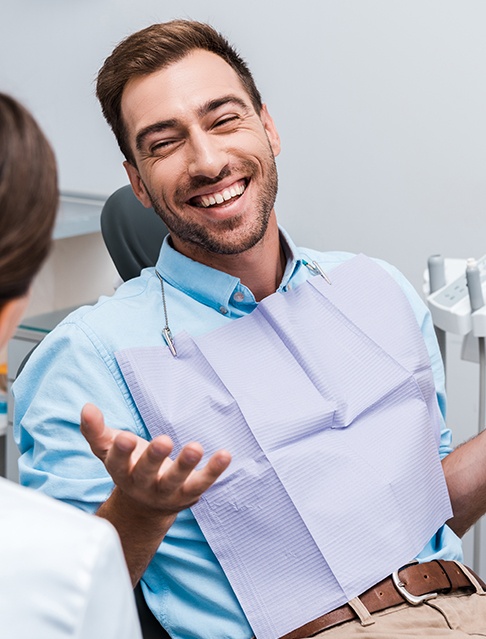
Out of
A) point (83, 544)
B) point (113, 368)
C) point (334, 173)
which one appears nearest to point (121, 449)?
point (83, 544)

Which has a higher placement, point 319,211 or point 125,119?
point 125,119

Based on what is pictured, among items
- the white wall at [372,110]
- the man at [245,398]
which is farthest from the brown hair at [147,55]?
the white wall at [372,110]

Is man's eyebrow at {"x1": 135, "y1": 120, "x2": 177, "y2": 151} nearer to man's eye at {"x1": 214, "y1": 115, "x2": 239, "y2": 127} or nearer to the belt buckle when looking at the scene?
man's eye at {"x1": 214, "y1": 115, "x2": 239, "y2": 127}

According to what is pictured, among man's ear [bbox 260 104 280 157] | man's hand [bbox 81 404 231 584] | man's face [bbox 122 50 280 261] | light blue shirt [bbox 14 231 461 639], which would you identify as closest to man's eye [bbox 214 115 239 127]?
man's face [bbox 122 50 280 261]

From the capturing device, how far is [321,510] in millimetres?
1251

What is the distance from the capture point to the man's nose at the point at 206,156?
1.38m

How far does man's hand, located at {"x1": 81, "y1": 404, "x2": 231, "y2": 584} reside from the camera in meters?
0.85

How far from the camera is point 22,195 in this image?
648 millimetres

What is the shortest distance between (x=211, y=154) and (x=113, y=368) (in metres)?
0.35

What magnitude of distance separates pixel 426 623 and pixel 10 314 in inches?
30.3

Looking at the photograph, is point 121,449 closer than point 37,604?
No

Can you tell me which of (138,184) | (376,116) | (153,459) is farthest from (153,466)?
(376,116)

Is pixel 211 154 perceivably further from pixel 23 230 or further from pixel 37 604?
pixel 37 604

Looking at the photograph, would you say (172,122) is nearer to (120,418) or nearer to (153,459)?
(120,418)
